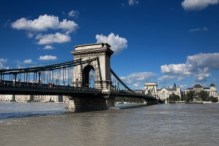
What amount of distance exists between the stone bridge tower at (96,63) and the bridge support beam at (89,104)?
275cm

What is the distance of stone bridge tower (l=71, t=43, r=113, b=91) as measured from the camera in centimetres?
5584

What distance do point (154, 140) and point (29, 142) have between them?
7034 millimetres

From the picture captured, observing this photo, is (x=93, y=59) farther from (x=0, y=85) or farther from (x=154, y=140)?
(x=154, y=140)

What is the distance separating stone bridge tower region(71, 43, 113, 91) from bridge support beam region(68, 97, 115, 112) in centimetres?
275

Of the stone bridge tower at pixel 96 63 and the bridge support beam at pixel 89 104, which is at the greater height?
the stone bridge tower at pixel 96 63

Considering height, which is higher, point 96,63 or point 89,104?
point 96,63

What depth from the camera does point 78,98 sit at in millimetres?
52094

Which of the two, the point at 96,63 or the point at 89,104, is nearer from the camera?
the point at 89,104

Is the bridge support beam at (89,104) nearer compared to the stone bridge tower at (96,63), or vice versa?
the bridge support beam at (89,104)

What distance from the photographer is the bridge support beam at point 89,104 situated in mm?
51438

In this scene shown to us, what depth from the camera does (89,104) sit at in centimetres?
5397

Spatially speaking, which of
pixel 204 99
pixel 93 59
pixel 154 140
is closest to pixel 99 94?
pixel 93 59

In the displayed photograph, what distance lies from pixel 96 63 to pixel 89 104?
881 cm

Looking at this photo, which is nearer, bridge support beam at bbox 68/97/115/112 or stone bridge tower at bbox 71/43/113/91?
bridge support beam at bbox 68/97/115/112
